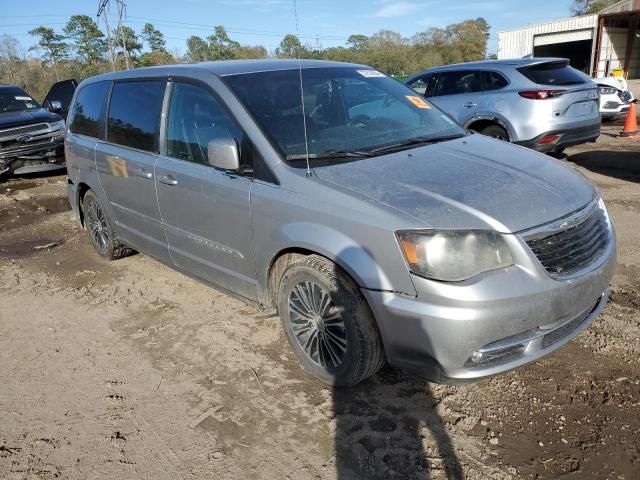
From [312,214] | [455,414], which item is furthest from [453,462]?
[312,214]

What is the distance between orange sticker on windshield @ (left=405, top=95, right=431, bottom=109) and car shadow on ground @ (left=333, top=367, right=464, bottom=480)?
2.05 meters

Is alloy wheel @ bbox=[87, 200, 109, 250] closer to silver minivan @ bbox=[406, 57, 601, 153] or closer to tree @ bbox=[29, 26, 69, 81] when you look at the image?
silver minivan @ bbox=[406, 57, 601, 153]

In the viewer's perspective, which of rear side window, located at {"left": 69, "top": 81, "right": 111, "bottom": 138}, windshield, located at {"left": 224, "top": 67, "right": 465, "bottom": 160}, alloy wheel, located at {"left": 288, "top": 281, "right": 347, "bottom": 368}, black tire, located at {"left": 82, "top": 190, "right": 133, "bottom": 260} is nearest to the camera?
alloy wheel, located at {"left": 288, "top": 281, "right": 347, "bottom": 368}

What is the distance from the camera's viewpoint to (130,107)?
4.40m

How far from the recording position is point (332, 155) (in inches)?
125

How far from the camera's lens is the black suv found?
31.7 feet

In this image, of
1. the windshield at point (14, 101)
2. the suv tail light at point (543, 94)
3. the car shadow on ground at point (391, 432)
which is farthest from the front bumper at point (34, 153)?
the car shadow on ground at point (391, 432)

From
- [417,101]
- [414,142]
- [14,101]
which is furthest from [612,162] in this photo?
[14,101]

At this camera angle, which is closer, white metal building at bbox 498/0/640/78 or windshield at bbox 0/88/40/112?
windshield at bbox 0/88/40/112

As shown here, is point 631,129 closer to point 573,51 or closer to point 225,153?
point 225,153

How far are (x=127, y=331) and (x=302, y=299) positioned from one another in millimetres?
1635

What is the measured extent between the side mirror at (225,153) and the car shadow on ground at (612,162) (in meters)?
6.39

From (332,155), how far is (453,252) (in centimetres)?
108

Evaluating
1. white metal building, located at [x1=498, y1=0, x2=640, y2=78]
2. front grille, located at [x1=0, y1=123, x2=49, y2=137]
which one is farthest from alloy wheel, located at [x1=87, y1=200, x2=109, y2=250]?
white metal building, located at [x1=498, y1=0, x2=640, y2=78]
